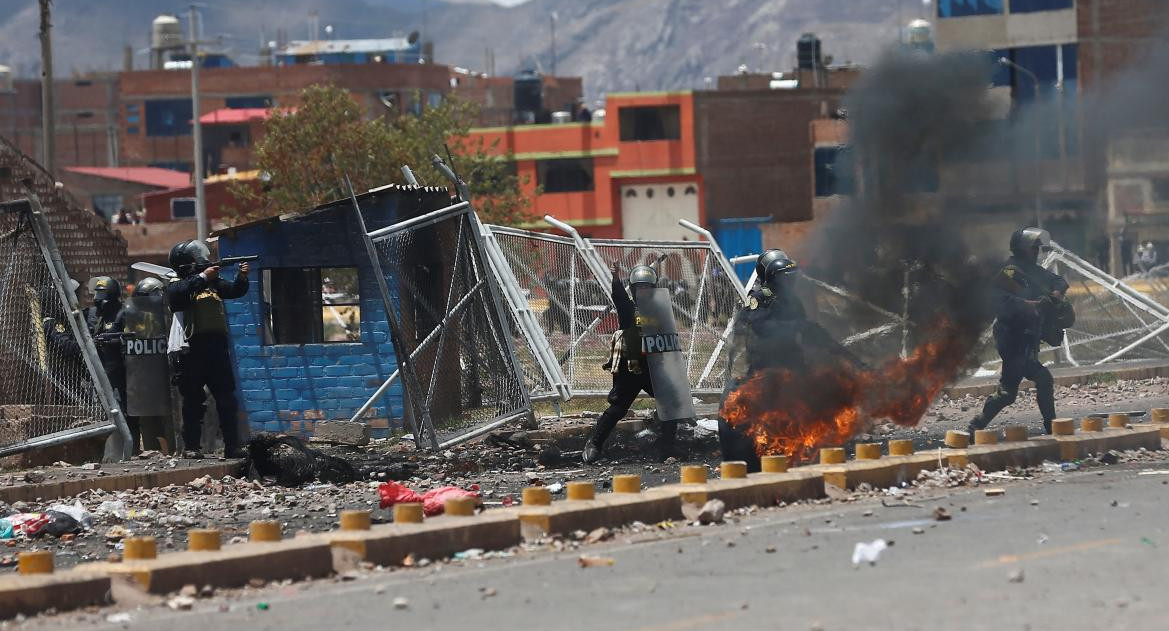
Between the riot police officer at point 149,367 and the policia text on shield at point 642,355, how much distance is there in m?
3.84

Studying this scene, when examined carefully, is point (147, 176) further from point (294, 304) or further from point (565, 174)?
point (294, 304)

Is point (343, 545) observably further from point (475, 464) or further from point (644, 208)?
point (644, 208)

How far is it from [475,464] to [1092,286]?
11.0 metres

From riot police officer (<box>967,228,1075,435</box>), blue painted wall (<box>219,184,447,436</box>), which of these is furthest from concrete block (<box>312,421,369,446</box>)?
riot police officer (<box>967,228,1075,435</box>)

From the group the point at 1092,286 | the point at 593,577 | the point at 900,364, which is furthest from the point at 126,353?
the point at 1092,286

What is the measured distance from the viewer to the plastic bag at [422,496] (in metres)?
11.2

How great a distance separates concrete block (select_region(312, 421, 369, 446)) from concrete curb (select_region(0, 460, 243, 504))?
60.4 inches

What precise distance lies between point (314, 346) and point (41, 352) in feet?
9.42

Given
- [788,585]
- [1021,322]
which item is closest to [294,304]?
[1021,322]

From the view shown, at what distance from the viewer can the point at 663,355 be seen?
1434 centimetres

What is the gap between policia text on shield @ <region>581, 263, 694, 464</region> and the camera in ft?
47.0

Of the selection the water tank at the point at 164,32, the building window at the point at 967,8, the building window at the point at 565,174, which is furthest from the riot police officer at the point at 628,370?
the water tank at the point at 164,32

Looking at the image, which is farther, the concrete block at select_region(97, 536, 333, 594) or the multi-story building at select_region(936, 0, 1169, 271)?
the multi-story building at select_region(936, 0, 1169, 271)

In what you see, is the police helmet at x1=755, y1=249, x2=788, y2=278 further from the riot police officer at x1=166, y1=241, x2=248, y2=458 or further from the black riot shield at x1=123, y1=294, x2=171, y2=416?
the black riot shield at x1=123, y1=294, x2=171, y2=416
